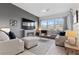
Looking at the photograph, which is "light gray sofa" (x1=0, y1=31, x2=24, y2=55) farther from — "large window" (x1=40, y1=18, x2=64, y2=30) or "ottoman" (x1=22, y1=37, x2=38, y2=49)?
"large window" (x1=40, y1=18, x2=64, y2=30)

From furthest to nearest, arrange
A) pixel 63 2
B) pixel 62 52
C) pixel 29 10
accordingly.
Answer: pixel 29 10 < pixel 62 52 < pixel 63 2

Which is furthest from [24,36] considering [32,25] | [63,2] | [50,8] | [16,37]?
[63,2]

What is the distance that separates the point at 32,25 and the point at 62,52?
1.04m

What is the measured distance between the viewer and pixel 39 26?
2.15 metres

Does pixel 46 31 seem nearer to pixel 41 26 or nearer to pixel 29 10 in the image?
pixel 41 26

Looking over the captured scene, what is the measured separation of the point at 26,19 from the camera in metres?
2.14

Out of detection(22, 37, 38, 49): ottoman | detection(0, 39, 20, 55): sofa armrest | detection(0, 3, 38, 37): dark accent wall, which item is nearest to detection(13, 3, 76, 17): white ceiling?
detection(0, 3, 38, 37): dark accent wall

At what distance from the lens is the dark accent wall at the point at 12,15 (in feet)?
6.37

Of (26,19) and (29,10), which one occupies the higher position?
(29,10)

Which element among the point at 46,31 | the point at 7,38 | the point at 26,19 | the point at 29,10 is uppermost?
the point at 29,10

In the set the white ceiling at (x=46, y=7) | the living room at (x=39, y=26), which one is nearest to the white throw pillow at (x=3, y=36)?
the living room at (x=39, y=26)

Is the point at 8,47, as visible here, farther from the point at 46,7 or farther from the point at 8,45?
the point at 46,7

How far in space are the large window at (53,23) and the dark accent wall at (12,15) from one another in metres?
0.26

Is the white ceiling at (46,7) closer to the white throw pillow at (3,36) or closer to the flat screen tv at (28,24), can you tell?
the flat screen tv at (28,24)
